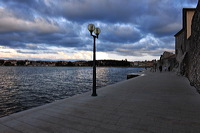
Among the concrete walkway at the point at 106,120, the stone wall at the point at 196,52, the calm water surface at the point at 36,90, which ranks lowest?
the calm water surface at the point at 36,90

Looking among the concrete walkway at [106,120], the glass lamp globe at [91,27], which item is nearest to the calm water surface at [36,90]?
the concrete walkway at [106,120]

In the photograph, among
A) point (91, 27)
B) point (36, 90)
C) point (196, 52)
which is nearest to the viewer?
point (91, 27)

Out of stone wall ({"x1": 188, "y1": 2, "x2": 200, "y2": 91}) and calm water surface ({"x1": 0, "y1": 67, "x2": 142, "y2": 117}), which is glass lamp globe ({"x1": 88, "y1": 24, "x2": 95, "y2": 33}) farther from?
calm water surface ({"x1": 0, "y1": 67, "x2": 142, "y2": 117})

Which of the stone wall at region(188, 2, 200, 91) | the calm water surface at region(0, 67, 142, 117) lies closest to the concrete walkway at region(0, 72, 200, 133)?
the stone wall at region(188, 2, 200, 91)

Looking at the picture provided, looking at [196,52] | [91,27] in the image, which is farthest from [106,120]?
[196,52]

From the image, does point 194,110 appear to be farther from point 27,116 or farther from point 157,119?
point 27,116

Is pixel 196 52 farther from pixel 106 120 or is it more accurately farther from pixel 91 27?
pixel 106 120

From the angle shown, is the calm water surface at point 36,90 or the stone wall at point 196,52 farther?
the calm water surface at point 36,90

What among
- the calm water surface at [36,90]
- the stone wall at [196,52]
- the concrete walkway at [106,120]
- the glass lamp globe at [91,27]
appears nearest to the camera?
the concrete walkway at [106,120]

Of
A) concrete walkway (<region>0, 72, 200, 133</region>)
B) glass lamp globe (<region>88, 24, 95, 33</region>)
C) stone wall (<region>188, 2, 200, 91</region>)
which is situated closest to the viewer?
concrete walkway (<region>0, 72, 200, 133</region>)

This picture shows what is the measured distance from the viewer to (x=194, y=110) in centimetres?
526

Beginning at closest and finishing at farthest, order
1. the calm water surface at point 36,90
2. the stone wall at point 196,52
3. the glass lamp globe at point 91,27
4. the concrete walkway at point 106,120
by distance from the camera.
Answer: the concrete walkway at point 106,120, the glass lamp globe at point 91,27, the stone wall at point 196,52, the calm water surface at point 36,90

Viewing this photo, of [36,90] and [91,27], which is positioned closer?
[91,27]

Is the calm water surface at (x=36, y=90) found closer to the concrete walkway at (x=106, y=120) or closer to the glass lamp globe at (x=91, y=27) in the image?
the concrete walkway at (x=106, y=120)
